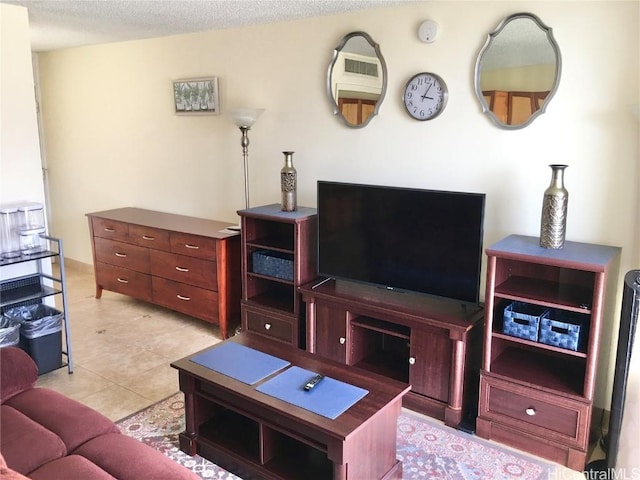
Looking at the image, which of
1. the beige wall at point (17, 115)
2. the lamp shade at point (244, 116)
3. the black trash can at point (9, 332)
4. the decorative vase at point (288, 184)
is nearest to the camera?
the black trash can at point (9, 332)

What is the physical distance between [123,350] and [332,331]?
150cm

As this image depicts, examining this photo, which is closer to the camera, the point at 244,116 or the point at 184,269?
the point at 244,116

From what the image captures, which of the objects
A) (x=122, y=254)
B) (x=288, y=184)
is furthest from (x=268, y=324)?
(x=122, y=254)

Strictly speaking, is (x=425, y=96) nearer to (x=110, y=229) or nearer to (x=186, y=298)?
(x=186, y=298)

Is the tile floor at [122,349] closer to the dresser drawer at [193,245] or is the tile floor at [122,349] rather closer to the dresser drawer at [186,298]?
the dresser drawer at [186,298]

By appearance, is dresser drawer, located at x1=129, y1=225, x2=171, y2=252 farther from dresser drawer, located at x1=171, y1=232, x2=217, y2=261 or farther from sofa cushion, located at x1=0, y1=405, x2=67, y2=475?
sofa cushion, located at x1=0, y1=405, x2=67, y2=475

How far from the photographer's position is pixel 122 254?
14.5ft

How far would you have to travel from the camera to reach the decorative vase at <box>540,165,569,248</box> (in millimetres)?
2488

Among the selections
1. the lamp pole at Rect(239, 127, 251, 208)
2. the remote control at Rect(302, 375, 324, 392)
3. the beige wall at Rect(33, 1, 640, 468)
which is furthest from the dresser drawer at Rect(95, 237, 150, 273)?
the remote control at Rect(302, 375, 324, 392)

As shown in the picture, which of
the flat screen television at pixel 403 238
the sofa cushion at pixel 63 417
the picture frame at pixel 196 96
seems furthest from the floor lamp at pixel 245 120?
the sofa cushion at pixel 63 417

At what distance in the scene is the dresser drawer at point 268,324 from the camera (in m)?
3.47

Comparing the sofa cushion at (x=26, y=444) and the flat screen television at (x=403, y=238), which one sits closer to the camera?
the sofa cushion at (x=26, y=444)

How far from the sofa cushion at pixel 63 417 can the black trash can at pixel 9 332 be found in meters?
0.88

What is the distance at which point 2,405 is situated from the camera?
7.11 ft
